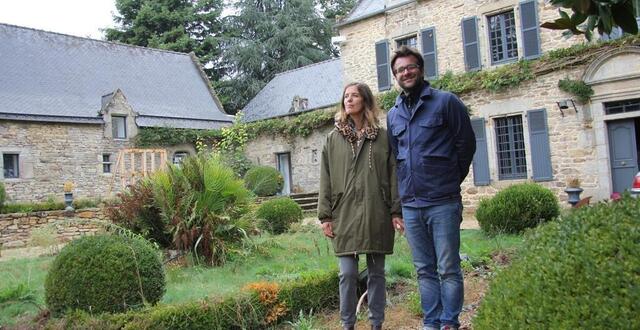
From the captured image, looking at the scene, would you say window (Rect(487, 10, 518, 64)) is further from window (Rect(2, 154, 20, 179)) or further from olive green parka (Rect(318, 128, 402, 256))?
window (Rect(2, 154, 20, 179))

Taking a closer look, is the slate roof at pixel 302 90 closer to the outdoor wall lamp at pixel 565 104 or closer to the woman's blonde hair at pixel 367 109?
the outdoor wall lamp at pixel 565 104

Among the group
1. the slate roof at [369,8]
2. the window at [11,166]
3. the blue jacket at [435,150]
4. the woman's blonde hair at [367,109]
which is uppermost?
the slate roof at [369,8]

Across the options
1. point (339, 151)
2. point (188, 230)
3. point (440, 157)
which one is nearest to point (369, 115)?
point (339, 151)

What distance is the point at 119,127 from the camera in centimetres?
2148

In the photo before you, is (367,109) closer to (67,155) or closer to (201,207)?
(201,207)

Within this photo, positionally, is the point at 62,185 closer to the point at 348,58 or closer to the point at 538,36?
A: the point at 348,58

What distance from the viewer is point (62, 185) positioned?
64.6ft

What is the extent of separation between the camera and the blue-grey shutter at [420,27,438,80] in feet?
50.9

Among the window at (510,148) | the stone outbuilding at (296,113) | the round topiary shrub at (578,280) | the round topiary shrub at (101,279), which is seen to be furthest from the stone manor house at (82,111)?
the round topiary shrub at (578,280)

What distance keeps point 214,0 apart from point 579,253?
3578 centimetres

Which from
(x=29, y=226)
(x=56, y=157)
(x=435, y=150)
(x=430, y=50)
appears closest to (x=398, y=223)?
(x=435, y=150)

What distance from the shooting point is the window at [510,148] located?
13875 mm

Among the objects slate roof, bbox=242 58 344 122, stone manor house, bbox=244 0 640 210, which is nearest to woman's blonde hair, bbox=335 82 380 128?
stone manor house, bbox=244 0 640 210

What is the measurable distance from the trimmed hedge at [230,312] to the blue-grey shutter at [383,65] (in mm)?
12126
